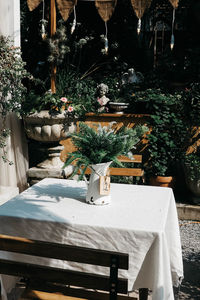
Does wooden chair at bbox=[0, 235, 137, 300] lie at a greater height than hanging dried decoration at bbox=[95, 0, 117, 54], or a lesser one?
lesser

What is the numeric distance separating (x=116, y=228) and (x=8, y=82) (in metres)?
2.68

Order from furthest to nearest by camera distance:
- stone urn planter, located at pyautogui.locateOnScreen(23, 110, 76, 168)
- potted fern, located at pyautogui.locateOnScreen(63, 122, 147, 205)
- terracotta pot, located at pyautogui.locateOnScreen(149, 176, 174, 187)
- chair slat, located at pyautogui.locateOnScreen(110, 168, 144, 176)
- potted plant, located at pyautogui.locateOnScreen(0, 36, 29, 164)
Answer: terracotta pot, located at pyautogui.locateOnScreen(149, 176, 174, 187) → stone urn planter, located at pyautogui.locateOnScreen(23, 110, 76, 168) → potted plant, located at pyautogui.locateOnScreen(0, 36, 29, 164) → chair slat, located at pyautogui.locateOnScreen(110, 168, 144, 176) → potted fern, located at pyautogui.locateOnScreen(63, 122, 147, 205)

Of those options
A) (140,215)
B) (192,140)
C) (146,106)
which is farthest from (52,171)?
(140,215)

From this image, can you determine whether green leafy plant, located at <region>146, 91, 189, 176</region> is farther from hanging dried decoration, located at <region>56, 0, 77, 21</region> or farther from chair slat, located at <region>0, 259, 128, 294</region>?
chair slat, located at <region>0, 259, 128, 294</region>

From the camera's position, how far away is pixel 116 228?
6.19 ft

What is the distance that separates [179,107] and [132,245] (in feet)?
10.9

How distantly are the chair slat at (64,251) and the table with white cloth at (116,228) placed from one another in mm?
410

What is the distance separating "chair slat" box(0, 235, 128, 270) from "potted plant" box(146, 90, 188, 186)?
10.5 ft

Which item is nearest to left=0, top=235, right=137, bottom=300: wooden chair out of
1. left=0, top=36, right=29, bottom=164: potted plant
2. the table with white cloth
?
the table with white cloth

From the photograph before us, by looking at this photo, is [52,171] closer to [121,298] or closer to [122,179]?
[122,179]

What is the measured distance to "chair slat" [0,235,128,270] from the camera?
4.84 ft

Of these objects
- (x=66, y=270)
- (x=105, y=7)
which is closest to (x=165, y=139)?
(x=105, y=7)

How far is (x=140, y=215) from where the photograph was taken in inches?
80.9

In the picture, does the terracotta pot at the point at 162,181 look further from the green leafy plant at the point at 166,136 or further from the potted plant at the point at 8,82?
the potted plant at the point at 8,82
